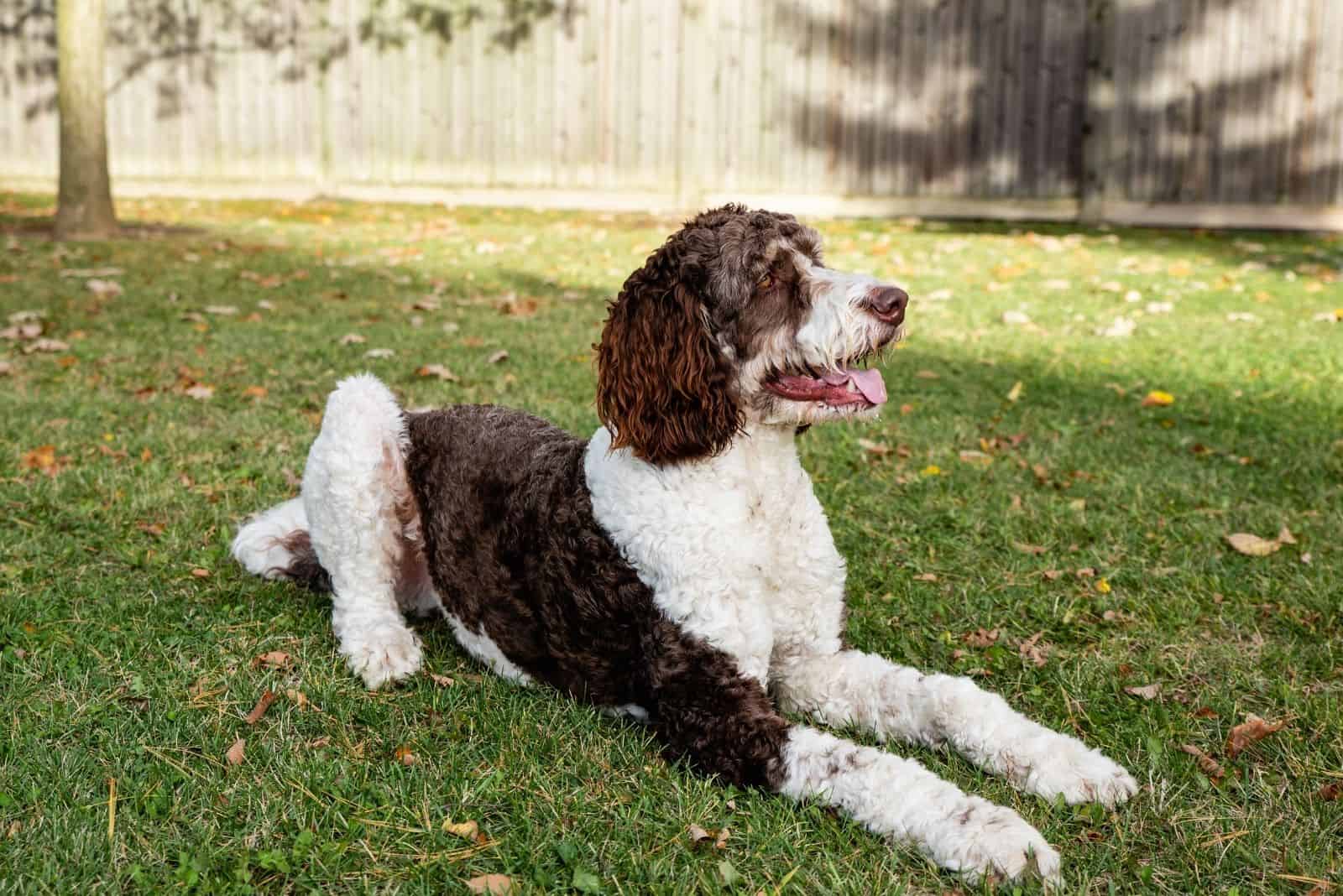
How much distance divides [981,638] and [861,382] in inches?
47.8

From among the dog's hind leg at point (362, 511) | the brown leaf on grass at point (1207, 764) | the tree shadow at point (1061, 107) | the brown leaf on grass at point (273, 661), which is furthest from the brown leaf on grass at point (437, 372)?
the tree shadow at point (1061, 107)

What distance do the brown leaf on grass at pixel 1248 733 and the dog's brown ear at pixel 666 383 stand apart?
150cm

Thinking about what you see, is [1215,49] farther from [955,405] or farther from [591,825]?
[591,825]

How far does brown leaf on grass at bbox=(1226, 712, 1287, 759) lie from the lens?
3104 millimetres

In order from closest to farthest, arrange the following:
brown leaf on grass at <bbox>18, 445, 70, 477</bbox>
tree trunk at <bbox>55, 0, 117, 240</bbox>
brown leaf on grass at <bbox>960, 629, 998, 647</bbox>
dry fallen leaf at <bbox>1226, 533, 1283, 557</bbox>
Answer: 1. brown leaf on grass at <bbox>960, 629, 998, 647</bbox>
2. dry fallen leaf at <bbox>1226, 533, 1283, 557</bbox>
3. brown leaf on grass at <bbox>18, 445, 70, 477</bbox>
4. tree trunk at <bbox>55, 0, 117, 240</bbox>

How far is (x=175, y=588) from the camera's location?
13.4 feet

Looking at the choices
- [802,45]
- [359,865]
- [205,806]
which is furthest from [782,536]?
[802,45]

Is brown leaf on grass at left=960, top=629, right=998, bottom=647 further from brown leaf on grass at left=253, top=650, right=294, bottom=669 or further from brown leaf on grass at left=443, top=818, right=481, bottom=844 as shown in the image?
brown leaf on grass at left=253, top=650, right=294, bottom=669

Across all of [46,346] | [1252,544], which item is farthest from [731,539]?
[46,346]

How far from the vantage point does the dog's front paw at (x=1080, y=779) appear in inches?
112

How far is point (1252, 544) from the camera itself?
14.7 feet

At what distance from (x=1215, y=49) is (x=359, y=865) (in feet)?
43.1

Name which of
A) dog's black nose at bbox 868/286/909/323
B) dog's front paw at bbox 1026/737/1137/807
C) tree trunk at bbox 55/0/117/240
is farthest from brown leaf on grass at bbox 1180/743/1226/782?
tree trunk at bbox 55/0/117/240

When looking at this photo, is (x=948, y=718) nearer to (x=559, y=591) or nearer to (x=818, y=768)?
(x=818, y=768)
